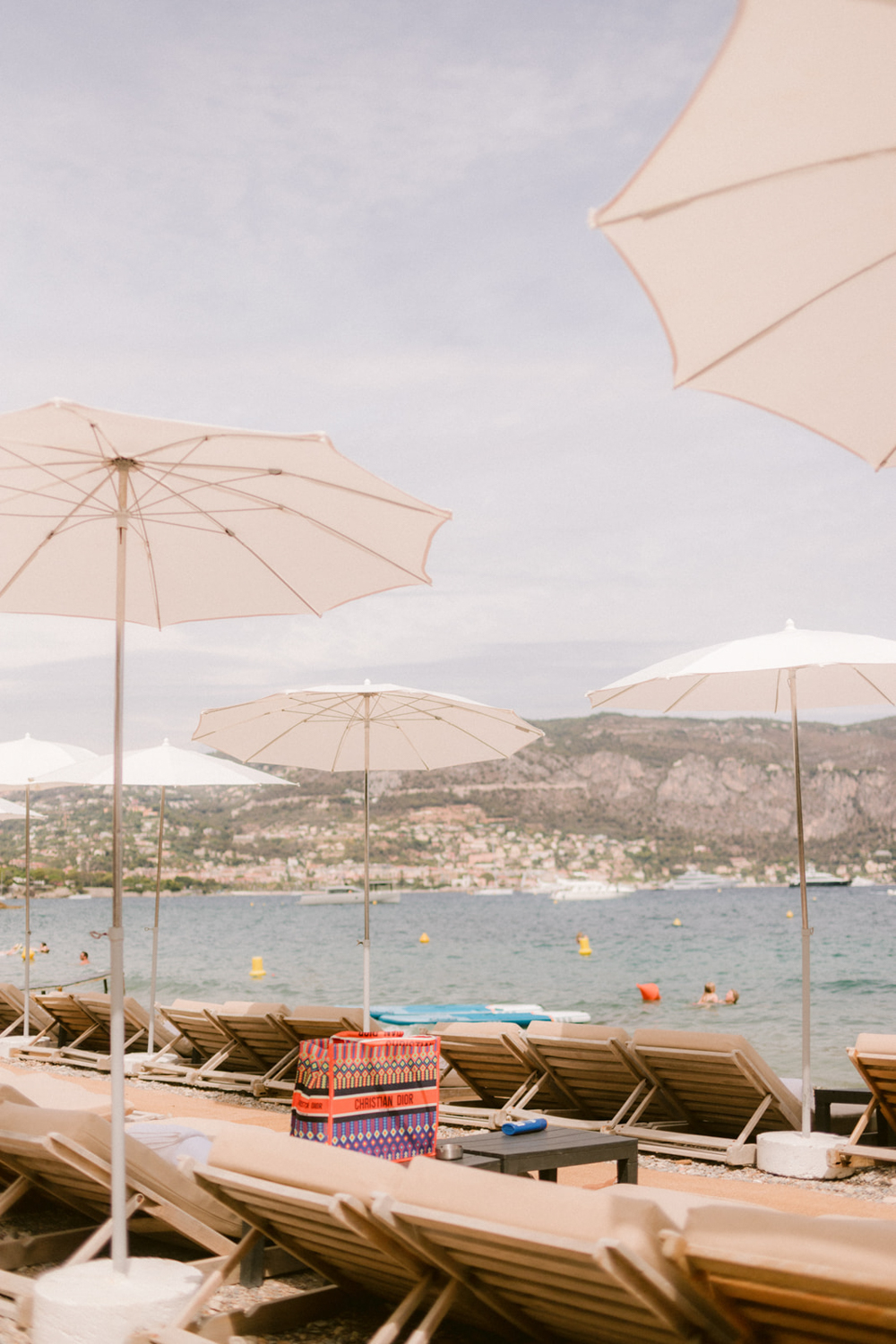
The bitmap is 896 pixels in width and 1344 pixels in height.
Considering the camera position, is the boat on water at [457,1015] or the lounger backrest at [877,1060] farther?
the boat on water at [457,1015]

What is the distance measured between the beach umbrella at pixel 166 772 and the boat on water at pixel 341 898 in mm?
92577

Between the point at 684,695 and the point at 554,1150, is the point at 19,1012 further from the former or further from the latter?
the point at 554,1150

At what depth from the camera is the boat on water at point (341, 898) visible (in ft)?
336

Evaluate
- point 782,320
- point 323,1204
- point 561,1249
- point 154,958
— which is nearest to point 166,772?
point 154,958

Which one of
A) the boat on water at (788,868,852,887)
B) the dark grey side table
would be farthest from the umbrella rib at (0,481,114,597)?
→ the boat on water at (788,868,852,887)

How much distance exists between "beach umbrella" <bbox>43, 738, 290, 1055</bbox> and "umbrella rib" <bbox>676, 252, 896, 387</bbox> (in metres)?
6.51

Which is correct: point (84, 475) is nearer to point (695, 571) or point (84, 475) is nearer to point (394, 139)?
point (394, 139)

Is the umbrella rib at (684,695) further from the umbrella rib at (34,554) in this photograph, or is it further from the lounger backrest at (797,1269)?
the lounger backrest at (797,1269)

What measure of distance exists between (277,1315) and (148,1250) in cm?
110

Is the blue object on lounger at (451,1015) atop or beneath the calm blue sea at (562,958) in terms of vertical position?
atop

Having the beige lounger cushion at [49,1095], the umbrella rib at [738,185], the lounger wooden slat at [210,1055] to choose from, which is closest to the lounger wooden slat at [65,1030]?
the lounger wooden slat at [210,1055]

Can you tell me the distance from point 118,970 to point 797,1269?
2.03 metres

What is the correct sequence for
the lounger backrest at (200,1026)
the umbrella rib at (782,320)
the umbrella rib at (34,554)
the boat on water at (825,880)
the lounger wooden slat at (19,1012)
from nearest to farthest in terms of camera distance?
the umbrella rib at (782,320) → the umbrella rib at (34,554) → the lounger backrest at (200,1026) → the lounger wooden slat at (19,1012) → the boat on water at (825,880)

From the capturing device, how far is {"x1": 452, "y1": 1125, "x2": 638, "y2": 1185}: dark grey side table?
15.7 feet
